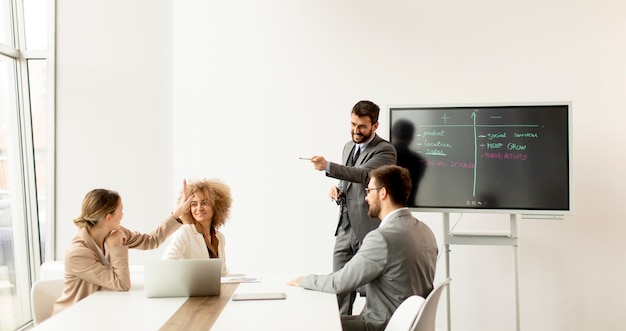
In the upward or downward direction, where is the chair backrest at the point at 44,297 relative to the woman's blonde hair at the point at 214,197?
downward

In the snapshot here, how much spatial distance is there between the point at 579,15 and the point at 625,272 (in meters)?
1.98

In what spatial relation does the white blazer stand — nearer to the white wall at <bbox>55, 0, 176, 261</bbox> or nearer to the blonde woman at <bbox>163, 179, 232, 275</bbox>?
the blonde woman at <bbox>163, 179, 232, 275</bbox>

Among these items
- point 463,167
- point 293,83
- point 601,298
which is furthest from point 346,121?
point 601,298

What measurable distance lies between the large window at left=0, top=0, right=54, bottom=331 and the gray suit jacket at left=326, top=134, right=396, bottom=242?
2.40 meters

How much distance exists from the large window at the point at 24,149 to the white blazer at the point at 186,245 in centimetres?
177

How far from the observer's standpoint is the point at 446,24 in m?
4.97

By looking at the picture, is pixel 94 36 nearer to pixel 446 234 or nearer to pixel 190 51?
pixel 190 51

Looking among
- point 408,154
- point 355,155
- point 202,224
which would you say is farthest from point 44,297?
point 408,154


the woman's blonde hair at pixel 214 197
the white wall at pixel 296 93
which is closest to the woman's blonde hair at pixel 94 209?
the woman's blonde hair at pixel 214 197

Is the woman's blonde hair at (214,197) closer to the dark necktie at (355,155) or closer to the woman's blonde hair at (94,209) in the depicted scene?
the woman's blonde hair at (94,209)

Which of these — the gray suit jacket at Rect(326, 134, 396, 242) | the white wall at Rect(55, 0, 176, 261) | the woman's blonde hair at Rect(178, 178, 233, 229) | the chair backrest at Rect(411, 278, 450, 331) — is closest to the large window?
the white wall at Rect(55, 0, 176, 261)

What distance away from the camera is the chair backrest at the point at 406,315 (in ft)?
7.71

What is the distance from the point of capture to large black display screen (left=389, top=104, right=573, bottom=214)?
168 inches

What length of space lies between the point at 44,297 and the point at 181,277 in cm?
82
